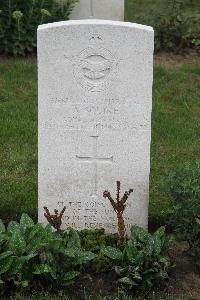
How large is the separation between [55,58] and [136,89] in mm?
566

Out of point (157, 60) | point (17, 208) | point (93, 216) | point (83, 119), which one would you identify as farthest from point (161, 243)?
point (157, 60)

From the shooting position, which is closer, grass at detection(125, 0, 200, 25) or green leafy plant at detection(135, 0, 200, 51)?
green leafy plant at detection(135, 0, 200, 51)

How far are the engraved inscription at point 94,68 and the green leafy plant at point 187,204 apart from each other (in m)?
0.79

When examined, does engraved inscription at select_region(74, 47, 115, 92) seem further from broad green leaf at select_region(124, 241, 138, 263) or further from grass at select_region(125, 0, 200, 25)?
grass at select_region(125, 0, 200, 25)

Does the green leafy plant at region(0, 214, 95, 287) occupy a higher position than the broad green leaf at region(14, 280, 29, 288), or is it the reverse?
the green leafy plant at region(0, 214, 95, 287)

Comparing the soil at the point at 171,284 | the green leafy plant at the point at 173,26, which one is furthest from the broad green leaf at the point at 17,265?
the green leafy plant at the point at 173,26

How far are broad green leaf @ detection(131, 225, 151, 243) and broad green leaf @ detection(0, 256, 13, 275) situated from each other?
0.86 meters

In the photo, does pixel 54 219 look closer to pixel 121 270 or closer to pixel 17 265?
pixel 17 265

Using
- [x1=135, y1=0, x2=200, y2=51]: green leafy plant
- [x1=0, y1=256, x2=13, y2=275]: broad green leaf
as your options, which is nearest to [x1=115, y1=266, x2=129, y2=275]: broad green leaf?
[x1=0, y1=256, x2=13, y2=275]: broad green leaf

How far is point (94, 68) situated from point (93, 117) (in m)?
0.34

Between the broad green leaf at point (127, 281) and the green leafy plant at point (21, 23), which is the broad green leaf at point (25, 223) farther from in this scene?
the green leafy plant at point (21, 23)

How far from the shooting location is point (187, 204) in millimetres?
4617

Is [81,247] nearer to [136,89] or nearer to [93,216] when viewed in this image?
[93,216]

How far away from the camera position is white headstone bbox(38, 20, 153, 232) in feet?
15.1
